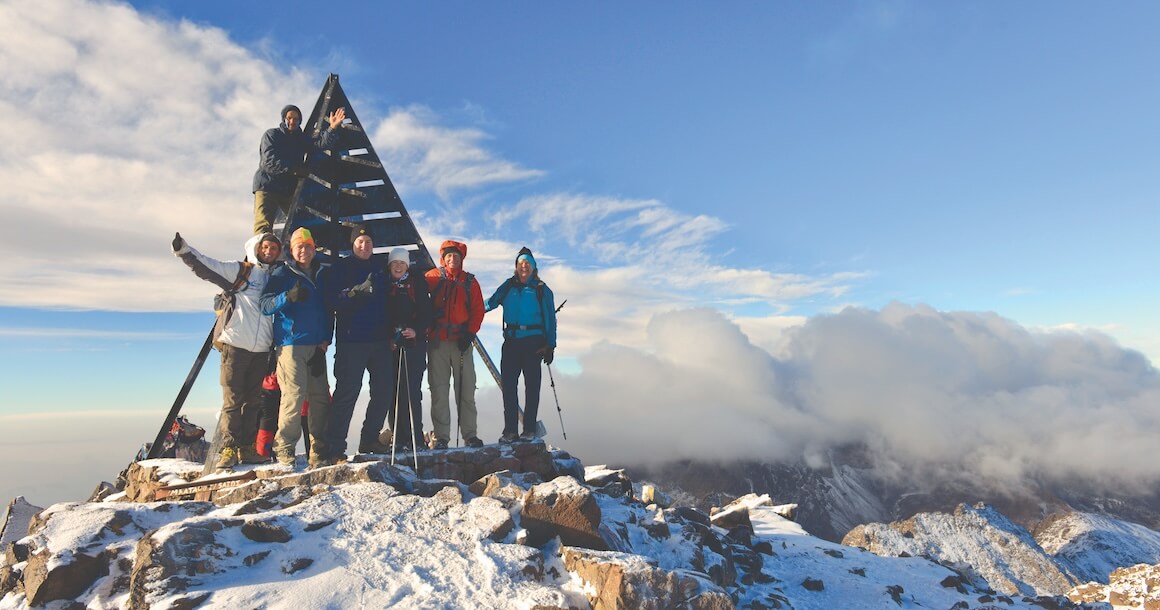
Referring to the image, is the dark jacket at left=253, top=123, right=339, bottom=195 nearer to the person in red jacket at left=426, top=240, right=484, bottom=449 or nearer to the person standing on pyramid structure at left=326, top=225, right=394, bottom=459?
the person standing on pyramid structure at left=326, top=225, right=394, bottom=459

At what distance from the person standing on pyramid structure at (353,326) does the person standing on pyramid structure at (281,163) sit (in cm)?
327

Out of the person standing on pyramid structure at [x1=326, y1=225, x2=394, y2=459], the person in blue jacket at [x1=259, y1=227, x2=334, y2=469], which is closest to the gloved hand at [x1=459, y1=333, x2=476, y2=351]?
the person standing on pyramid structure at [x1=326, y1=225, x2=394, y2=459]

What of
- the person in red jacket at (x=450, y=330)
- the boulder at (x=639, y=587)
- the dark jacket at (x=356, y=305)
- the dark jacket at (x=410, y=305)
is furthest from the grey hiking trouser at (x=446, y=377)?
the boulder at (x=639, y=587)

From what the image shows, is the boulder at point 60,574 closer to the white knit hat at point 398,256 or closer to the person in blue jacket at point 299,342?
the person in blue jacket at point 299,342

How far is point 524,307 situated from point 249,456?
5.07 m

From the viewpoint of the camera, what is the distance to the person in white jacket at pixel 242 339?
853cm

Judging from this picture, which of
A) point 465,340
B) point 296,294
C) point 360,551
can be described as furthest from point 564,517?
point 296,294

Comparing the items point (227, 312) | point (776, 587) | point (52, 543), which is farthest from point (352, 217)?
point (776, 587)

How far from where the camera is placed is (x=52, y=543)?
5801 millimetres

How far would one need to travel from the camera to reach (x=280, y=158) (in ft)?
37.3

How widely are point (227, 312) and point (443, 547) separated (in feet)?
15.8

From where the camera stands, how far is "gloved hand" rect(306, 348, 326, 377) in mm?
8695

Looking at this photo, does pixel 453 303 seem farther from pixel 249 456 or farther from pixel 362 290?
pixel 249 456

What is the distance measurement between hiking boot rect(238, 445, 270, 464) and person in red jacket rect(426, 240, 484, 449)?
9.10ft
